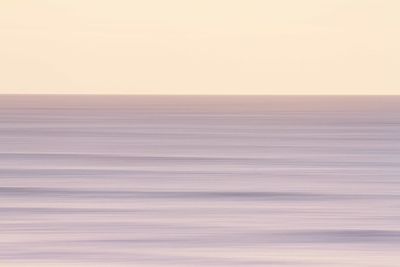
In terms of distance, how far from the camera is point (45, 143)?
1056 inches

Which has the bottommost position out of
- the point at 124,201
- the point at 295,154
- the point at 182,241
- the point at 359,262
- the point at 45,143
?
the point at 359,262

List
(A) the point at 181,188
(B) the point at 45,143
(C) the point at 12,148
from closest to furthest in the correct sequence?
(A) the point at 181,188 → (C) the point at 12,148 → (B) the point at 45,143

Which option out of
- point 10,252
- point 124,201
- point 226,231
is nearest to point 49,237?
point 10,252

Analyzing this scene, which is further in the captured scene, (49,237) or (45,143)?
(45,143)

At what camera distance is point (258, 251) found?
9.16 metres

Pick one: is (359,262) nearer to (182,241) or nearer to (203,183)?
(182,241)

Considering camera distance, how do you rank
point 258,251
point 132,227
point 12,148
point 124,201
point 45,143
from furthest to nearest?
1. point 45,143
2. point 12,148
3. point 124,201
4. point 132,227
5. point 258,251

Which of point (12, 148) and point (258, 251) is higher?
point (12, 148)

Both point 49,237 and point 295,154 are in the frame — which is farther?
point 295,154

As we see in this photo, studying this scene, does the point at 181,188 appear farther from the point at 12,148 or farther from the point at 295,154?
the point at 12,148

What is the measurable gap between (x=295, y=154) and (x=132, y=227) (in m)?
12.7

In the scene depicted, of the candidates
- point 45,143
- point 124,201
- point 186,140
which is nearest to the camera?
point 124,201

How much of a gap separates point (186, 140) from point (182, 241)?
19453 mm

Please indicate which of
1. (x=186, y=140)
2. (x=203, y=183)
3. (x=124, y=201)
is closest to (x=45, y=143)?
(x=186, y=140)
